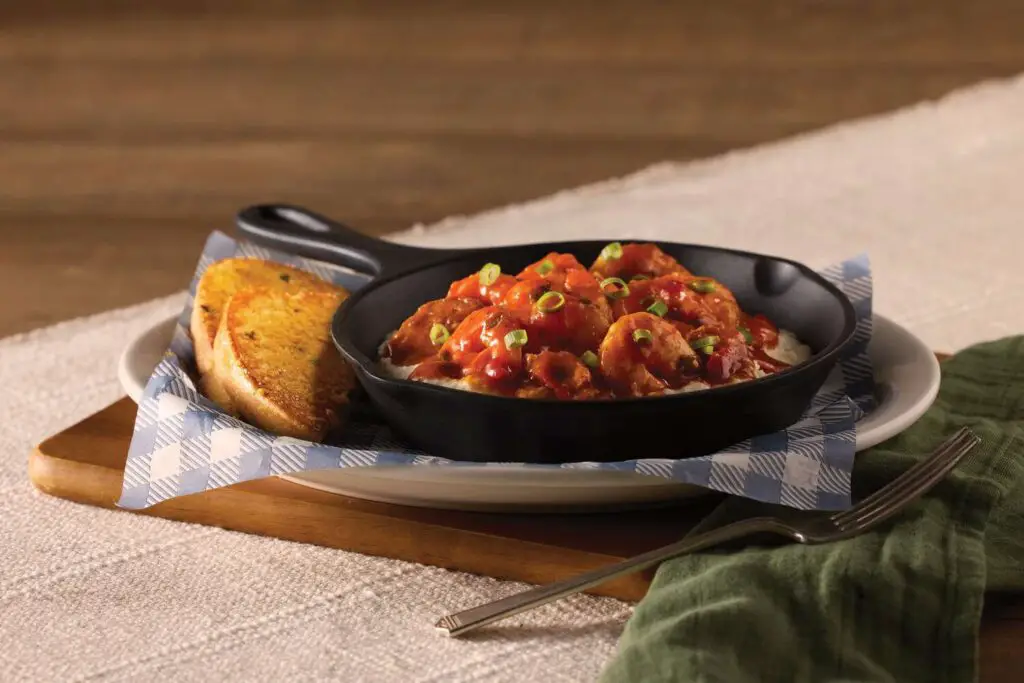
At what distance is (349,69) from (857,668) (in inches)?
221

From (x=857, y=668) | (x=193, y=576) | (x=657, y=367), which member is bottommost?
(x=193, y=576)

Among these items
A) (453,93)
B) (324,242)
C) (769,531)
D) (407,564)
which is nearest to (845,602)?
(769,531)

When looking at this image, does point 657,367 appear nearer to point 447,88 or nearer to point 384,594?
point 384,594

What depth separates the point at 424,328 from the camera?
177 cm

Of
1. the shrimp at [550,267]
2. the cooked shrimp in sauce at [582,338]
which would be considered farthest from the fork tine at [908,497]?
the shrimp at [550,267]

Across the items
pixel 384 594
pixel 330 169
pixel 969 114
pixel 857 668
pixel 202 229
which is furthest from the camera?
pixel 330 169

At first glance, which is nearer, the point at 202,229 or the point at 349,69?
the point at 202,229

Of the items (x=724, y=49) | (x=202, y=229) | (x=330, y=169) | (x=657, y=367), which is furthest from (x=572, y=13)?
(x=657, y=367)

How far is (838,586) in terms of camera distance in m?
1.36

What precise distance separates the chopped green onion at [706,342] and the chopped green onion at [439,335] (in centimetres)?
31

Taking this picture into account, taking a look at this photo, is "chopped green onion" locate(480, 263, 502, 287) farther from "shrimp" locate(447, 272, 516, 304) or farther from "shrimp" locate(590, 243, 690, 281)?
"shrimp" locate(590, 243, 690, 281)

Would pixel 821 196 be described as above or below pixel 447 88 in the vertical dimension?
above

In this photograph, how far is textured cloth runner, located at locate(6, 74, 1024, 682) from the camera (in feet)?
4.59

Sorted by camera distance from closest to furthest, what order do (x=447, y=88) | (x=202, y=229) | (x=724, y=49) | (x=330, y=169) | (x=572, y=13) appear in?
(x=202, y=229)
(x=330, y=169)
(x=447, y=88)
(x=724, y=49)
(x=572, y=13)
